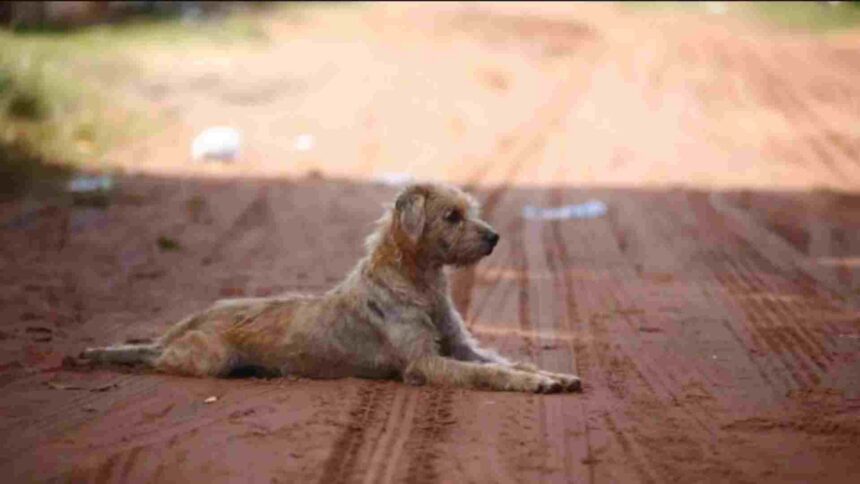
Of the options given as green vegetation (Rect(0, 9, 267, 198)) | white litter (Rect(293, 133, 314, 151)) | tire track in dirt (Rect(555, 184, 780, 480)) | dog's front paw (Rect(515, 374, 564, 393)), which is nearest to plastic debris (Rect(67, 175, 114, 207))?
green vegetation (Rect(0, 9, 267, 198))

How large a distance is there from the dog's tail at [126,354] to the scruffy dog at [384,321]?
0.21m

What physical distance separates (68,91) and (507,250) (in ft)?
35.5

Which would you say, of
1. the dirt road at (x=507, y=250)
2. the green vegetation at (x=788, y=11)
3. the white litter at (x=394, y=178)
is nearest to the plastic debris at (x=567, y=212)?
the dirt road at (x=507, y=250)

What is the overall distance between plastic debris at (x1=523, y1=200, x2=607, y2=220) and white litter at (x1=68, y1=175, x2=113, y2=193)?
19.6ft

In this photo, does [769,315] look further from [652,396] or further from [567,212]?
[567,212]

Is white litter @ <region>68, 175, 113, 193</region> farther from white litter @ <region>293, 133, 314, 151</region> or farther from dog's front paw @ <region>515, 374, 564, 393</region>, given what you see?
dog's front paw @ <region>515, 374, 564, 393</region>

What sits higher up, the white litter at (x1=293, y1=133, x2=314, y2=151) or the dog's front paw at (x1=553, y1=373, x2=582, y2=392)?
the dog's front paw at (x1=553, y1=373, x2=582, y2=392)

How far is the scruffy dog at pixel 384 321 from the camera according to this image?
936 cm

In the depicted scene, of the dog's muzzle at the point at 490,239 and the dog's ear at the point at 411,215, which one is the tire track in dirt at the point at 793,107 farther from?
the dog's ear at the point at 411,215

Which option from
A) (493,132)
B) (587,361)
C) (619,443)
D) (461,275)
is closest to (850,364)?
(587,361)

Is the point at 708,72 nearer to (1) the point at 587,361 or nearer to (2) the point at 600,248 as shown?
(2) the point at 600,248

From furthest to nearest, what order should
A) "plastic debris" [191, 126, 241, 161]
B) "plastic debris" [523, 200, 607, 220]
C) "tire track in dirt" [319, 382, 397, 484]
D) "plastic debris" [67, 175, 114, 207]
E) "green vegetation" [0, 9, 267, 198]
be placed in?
"plastic debris" [191, 126, 241, 161] < "green vegetation" [0, 9, 267, 198] < "plastic debris" [67, 175, 114, 207] < "plastic debris" [523, 200, 607, 220] < "tire track in dirt" [319, 382, 397, 484]

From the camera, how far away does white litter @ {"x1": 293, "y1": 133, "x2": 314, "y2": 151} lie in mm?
25484

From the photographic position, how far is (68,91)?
2433 cm
